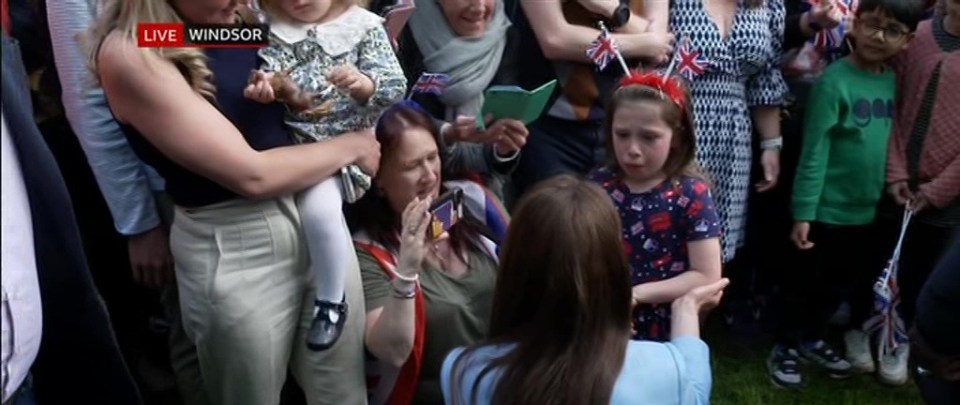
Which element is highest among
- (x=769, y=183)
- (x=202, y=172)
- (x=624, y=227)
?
(x=202, y=172)

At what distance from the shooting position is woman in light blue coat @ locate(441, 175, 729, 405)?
179cm

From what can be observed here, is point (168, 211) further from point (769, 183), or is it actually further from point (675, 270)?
point (769, 183)

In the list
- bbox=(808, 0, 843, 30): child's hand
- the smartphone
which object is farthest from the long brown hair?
bbox=(808, 0, 843, 30): child's hand

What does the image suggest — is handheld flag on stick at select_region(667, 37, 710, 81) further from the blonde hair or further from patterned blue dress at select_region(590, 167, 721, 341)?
the blonde hair

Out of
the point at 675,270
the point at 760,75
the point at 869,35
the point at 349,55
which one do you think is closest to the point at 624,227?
the point at 675,270

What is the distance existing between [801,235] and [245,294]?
85.2 inches

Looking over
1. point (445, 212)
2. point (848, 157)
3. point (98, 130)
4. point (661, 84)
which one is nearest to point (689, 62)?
point (661, 84)

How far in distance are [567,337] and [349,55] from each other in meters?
0.85

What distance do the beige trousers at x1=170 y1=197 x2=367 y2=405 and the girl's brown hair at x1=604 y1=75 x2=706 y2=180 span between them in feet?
3.08

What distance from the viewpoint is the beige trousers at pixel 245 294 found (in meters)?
2.04

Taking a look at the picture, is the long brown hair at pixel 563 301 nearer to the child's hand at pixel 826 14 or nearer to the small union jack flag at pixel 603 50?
the small union jack flag at pixel 603 50

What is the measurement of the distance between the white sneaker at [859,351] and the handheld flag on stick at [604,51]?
160 cm

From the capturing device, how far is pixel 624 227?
2609 millimetres

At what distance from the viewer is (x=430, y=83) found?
104 inches
